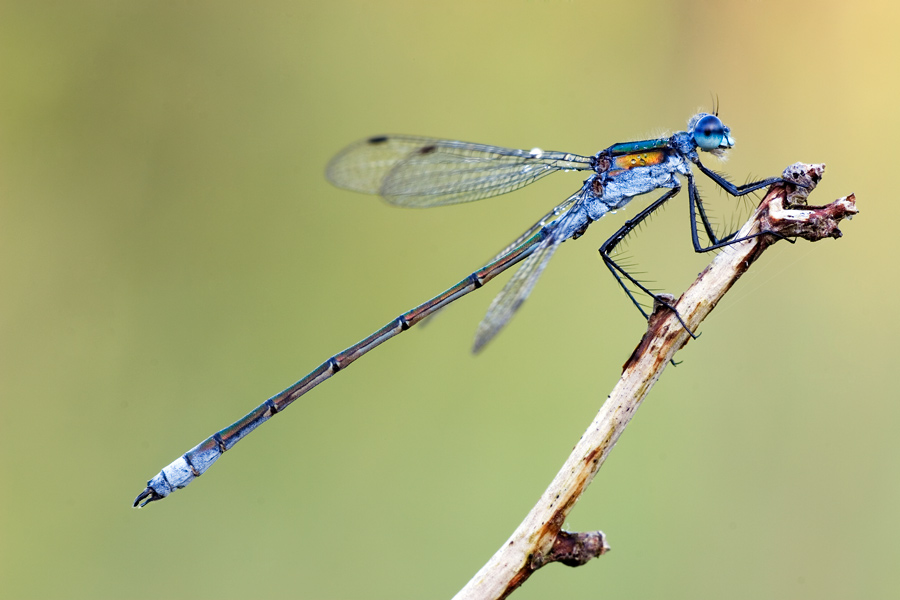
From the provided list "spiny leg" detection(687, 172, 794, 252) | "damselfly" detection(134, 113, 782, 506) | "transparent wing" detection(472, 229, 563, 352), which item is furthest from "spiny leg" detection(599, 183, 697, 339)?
"transparent wing" detection(472, 229, 563, 352)

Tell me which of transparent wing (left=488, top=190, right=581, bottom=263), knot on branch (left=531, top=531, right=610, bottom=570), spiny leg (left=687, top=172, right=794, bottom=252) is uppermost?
transparent wing (left=488, top=190, right=581, bottom=263)

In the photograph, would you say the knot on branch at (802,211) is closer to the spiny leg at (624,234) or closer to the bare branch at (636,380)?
the bare branch at (636,380)

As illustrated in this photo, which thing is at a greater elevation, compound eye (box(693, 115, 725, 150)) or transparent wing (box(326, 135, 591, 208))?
transparent wing (box(326, 135, 591, 208))

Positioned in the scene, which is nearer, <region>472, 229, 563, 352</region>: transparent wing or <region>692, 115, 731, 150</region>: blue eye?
<region>472, 229, 563, 352</region>: transparent wing

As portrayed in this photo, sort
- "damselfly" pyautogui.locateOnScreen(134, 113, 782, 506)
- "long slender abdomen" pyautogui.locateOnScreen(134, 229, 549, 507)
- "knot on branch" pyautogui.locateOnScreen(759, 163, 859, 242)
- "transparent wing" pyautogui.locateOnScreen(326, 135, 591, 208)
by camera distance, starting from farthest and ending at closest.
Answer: "transparent wing" pyautogui.locateOnScreen(326, 135, 591, 208)
"long slender abdomen" pyautogui.locateOnScreen(134, 229, 549, 507)
"damselfly" pyautogui.locateOnScreen(134, 113, 782, 506)
"knot on branch" pyautogui.locateOnScreen(759, 163, 859, 242)

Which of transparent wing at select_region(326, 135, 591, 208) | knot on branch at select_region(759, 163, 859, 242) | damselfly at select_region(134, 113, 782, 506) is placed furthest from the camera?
transparent wing at select_region(326, 135, 591, 208)

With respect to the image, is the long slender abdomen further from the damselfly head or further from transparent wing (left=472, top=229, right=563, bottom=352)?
the damselfly head

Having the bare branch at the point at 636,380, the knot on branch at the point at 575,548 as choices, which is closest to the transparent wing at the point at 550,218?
the bare branch at the point at 636,380

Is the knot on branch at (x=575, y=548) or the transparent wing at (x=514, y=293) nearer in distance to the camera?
the knot on branch at (x=575, y=548)
